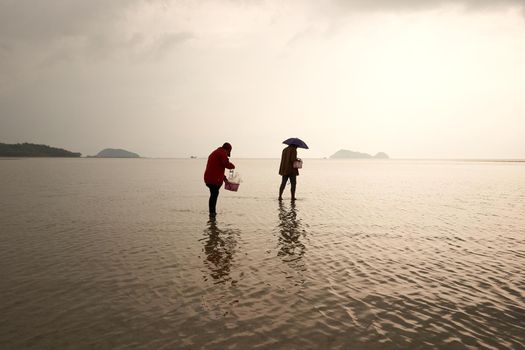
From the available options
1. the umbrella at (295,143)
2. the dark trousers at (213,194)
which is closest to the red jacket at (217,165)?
the dark trousers at (213,194)

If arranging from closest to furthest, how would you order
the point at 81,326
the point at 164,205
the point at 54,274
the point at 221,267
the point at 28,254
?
the point at 81,326
the point at 54,274
the point at 221,267
the point at 28,254
the point at 164,205

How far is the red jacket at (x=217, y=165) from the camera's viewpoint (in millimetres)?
13102

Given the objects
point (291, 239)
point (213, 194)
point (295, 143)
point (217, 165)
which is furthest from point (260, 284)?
point (295, 143)

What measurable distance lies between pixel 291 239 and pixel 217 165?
175 inches

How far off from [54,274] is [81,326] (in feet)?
8.61

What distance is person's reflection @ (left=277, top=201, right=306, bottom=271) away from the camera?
26.6 ft

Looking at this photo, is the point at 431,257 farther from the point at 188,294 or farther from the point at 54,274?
the point at 54,274

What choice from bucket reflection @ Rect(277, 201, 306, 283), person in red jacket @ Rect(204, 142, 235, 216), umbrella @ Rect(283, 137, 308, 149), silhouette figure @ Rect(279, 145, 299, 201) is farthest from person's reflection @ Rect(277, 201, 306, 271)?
umbrella @ Rect(283, 137, 308, 149)

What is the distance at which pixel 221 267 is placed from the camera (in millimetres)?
7465

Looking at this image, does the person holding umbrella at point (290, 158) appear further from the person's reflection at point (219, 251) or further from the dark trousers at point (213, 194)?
the person's reflection at point (219, 251)

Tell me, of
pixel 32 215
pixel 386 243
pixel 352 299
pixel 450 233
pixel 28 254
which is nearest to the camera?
pixel 352 299

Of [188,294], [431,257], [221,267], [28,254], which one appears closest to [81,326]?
[188,294]

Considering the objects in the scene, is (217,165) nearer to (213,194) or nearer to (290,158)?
(213,194)

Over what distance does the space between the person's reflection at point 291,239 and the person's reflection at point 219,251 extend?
125cm
